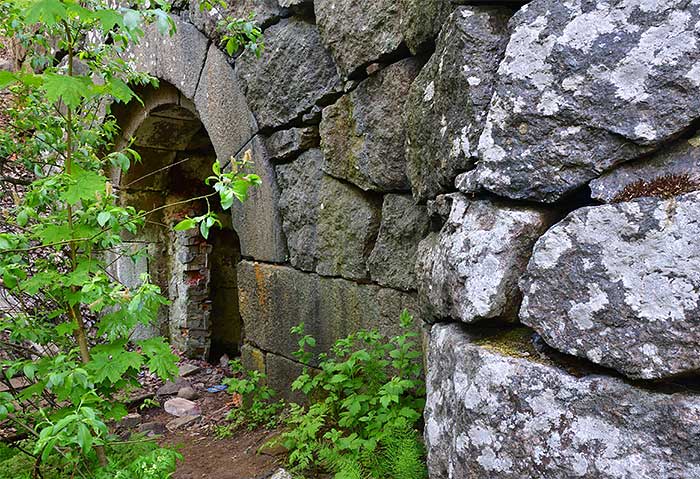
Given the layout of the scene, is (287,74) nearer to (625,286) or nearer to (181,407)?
(625,286)

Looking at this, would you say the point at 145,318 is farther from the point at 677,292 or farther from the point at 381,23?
the point at 677,292

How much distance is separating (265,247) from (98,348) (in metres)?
1.31

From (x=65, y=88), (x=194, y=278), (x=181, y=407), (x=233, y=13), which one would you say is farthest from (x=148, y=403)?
(x=65, y=88)

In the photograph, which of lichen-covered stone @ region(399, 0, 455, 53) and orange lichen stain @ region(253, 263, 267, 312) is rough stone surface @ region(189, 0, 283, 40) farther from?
orange lichen stain @ region(253, 263, 267, 312)

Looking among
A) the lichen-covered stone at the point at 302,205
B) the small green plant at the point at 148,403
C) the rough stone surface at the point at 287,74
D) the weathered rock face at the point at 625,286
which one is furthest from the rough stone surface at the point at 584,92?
the small green plant at the point at 148,403

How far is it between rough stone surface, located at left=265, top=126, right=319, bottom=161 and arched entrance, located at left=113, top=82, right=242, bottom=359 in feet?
8.23

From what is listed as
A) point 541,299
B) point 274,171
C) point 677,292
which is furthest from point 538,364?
point 274,171

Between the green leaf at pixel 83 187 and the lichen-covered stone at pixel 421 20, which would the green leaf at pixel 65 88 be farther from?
the lichen-covered stone at pixel 421 20

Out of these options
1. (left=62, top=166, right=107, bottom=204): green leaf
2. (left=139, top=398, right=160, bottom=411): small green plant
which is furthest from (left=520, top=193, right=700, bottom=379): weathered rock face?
(left=139, top=398, right=160, bottom=411): small green plant

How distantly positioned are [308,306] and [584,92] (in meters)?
2.12

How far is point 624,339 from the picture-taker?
3.29ft

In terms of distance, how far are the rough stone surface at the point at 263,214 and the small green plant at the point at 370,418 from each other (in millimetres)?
724

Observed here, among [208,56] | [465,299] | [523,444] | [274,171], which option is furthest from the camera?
[208,56]

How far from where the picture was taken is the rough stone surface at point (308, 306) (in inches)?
98.0
